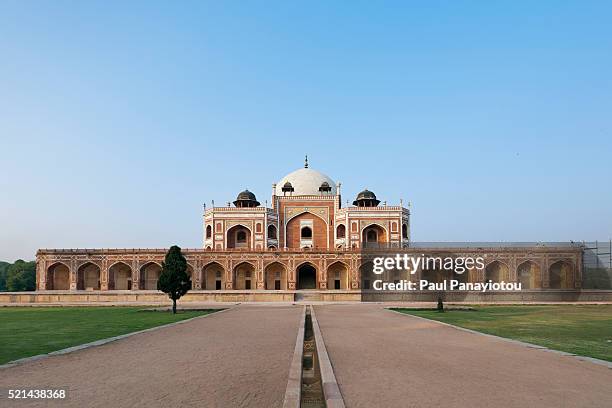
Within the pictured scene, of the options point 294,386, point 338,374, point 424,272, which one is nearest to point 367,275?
point 424,272

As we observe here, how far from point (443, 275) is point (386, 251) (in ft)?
18.0

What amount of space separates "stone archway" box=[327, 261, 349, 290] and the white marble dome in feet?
38.1

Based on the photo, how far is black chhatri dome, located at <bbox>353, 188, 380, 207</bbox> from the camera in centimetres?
5200

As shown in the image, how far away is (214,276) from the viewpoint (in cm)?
4569

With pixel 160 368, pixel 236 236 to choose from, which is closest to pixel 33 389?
pixel 160 368

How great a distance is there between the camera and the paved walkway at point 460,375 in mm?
A: 6355

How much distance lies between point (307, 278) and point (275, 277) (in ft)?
14.5

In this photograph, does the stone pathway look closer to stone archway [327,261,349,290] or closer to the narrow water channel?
the narrow water channel

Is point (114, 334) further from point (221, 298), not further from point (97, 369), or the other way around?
point (221, 298)

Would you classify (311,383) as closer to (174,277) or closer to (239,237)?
(174,277)

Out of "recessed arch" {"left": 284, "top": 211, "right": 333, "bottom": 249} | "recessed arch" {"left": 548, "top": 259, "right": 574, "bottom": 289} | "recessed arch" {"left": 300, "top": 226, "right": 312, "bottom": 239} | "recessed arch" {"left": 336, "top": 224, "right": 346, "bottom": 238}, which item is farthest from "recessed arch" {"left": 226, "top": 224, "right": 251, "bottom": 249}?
"recessed arch" {"left": 548, "top": 259, "right": 574, "bottom": 289}

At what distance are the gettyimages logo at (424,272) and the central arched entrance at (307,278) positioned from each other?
6.26m

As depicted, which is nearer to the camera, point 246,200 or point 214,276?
point 214,276

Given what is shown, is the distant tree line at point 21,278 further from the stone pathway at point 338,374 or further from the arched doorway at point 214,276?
the stone pathway at point 338,374
